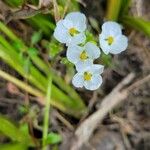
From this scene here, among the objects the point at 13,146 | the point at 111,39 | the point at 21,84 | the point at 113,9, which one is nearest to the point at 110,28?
the point at 111,39

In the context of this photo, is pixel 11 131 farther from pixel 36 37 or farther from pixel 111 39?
pixel 111 39

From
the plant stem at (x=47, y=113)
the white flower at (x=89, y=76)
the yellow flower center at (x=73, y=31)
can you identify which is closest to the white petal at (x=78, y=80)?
the white flower at (x=89, y=76)

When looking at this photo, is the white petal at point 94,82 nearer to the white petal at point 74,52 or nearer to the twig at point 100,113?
the white petal at point 74,52

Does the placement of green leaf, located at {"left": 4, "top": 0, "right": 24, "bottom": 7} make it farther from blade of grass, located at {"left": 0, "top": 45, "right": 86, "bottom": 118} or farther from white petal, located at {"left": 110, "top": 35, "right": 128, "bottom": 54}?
white petal, located at {"left": 110, "top": 35, "right": 128, "bottom": 54}

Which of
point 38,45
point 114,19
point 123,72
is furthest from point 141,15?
point 38,45

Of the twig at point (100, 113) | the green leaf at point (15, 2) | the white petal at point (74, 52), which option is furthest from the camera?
the twig at point (100, 113)
